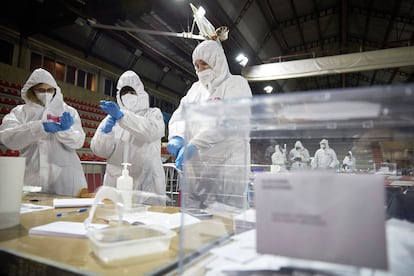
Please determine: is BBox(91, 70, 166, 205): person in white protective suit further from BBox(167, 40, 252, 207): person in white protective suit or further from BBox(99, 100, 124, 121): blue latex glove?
BBox(167, 40, 252, 207): person in white protective suit

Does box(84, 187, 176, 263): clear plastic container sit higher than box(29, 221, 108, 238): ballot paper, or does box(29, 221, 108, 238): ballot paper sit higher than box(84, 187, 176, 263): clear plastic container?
box(84, 187, 176, 263): clear plastic container

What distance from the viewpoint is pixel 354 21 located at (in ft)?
24.1

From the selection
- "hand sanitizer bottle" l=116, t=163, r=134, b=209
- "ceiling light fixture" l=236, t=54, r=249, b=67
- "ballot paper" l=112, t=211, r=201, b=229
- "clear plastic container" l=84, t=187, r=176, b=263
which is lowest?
"ballot paper" l=112, t=211, r=201, b=229

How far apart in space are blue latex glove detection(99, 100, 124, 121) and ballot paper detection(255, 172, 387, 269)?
4.58 feet

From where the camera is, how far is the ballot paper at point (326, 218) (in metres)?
0.33

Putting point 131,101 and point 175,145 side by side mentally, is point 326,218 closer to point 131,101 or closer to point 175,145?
point 175,145

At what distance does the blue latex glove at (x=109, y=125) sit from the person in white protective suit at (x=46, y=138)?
286mm

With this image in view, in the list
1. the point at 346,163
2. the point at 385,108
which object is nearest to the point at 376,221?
the point at 385,108

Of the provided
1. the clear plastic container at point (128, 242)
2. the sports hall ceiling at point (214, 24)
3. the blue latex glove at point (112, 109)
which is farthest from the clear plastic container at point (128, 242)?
the sports hall ceiling at point (214, 24)

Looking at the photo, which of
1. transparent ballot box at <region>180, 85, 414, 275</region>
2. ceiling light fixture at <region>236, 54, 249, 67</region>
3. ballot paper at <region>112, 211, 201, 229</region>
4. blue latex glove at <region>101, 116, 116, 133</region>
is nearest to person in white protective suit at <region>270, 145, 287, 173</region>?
transparent ballot box at <region>180, 85, 414, 275</region>

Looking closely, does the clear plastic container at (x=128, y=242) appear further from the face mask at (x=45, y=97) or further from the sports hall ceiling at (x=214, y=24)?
the sports hall ceiling at (x=214, y=24)

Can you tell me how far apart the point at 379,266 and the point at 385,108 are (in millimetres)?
209

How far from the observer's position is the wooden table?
0.49 m

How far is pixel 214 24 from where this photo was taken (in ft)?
15.5
